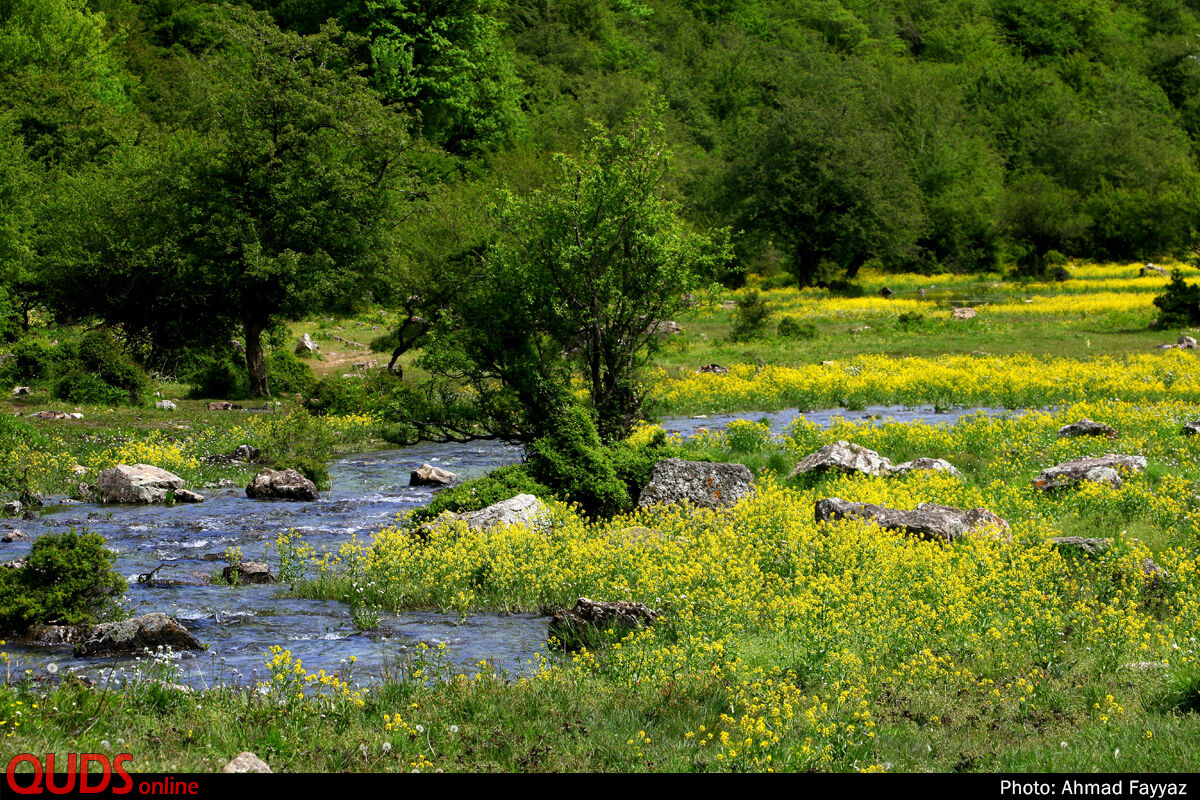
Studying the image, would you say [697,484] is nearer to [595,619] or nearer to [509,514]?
[509,514]

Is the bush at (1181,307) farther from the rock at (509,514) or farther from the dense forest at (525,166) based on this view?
the rock at (509,514)

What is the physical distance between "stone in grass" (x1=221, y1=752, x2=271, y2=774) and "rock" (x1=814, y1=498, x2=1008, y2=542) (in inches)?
389

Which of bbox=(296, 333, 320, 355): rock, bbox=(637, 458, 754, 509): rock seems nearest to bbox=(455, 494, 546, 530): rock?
bbox=(637, 458, 754, 509): rock

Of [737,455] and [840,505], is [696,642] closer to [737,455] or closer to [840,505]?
[840,505]

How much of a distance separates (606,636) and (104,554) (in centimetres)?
618

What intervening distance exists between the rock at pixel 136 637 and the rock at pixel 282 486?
9.14m

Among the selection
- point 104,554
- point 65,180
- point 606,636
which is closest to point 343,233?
point 65,180

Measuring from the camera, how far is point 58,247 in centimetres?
3350

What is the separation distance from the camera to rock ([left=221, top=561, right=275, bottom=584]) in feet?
46.0

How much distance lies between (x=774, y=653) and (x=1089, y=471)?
9834 mm

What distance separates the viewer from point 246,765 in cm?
696

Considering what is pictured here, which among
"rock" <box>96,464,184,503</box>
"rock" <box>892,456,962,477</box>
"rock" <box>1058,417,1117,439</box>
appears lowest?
"rock" <box>96,464,184,503</box>

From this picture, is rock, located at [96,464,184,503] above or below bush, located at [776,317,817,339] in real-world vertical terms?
below

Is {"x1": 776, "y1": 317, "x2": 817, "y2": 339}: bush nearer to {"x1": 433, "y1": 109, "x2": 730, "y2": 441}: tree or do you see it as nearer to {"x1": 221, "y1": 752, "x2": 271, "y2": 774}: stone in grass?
{"x1": 433, "y1": 109, "x2": 730, "y2": 441}: tree
